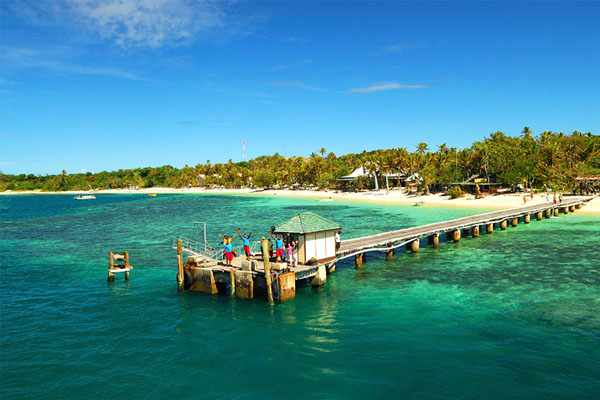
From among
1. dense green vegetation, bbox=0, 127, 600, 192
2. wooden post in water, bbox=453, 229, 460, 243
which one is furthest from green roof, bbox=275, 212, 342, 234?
dense green vegetation, bbox=0, 127, 600, 192

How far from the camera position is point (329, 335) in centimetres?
1611

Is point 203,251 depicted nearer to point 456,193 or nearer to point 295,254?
point 295,254

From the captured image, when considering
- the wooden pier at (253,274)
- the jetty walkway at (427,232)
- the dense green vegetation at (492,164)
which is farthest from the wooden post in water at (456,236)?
the dense green vegetation at (492,164)

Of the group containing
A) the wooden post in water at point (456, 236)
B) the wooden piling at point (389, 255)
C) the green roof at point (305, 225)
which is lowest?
the wooden piling at point (389, 255)

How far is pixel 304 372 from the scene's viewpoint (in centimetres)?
1336

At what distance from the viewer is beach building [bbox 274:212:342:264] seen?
21.9m

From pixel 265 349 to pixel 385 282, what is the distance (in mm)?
10827

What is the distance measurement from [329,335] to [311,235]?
275 inches

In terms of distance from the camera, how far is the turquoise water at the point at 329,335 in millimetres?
12617

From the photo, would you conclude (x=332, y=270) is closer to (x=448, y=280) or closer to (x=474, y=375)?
(x=448, y=280)

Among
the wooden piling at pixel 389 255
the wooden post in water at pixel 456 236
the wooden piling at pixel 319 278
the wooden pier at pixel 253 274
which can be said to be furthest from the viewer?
the wooden post in water at pixel 456 236

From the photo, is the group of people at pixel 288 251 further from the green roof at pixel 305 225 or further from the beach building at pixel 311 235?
the green roof at pixel 305 225

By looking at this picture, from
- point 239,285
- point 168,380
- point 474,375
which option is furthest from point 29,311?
point 474,375

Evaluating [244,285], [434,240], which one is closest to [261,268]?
[244,285]
